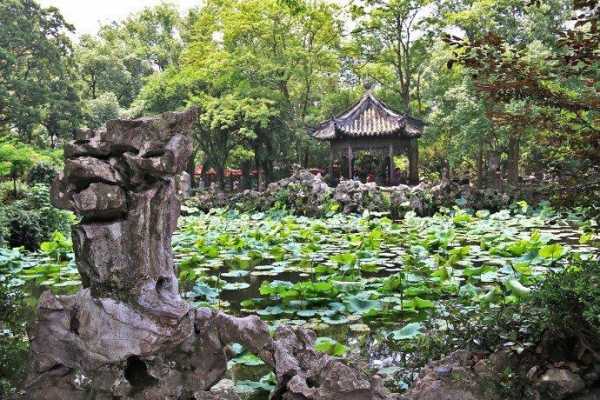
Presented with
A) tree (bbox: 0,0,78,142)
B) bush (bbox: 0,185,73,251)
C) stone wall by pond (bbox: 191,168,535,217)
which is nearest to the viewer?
bush (bbox: 0,185,73,251)

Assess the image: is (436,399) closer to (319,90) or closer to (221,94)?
(221,94)

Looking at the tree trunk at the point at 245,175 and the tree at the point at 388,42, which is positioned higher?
the tree at the point at 388,42

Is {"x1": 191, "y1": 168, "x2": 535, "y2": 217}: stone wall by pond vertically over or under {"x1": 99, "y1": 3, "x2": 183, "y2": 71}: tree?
under

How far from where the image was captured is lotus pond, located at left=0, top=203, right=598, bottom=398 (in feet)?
10.6

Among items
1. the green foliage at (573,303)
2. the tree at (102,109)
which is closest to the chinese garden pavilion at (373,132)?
the tree at (102,109)

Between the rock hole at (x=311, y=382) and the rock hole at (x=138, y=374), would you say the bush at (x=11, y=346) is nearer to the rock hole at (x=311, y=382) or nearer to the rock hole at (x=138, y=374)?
the rock hole at (x=138, y=374)

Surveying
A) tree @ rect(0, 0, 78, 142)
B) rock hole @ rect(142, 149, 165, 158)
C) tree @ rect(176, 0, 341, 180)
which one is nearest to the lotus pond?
rock hole @ rect(142, 149, 165, 158)

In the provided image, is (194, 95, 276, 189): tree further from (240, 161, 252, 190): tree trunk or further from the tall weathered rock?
the tall weathered rock

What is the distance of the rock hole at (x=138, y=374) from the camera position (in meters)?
2.23

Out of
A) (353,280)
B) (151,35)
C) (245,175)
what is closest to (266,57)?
(245,175)

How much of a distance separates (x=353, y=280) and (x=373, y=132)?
563 inches

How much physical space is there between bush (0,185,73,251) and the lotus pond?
966mm

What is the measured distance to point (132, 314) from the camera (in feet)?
7.14

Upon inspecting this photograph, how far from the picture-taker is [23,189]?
10461mm
